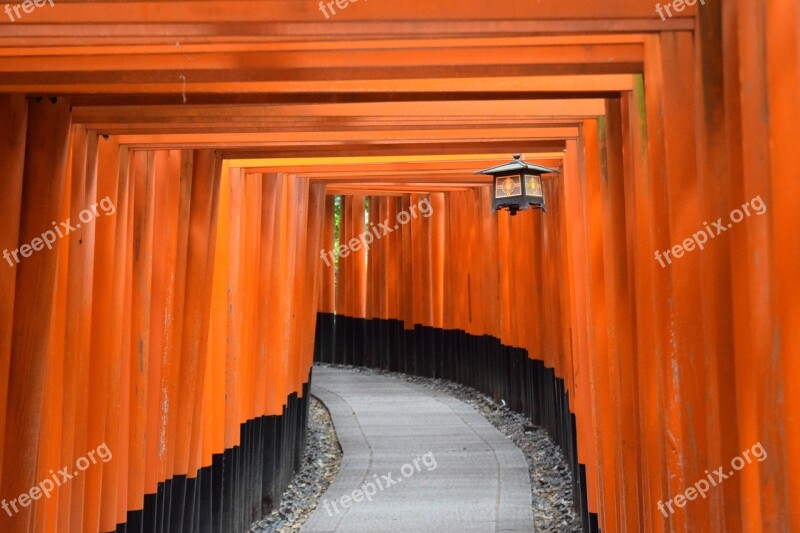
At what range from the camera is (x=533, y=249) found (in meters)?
11.4

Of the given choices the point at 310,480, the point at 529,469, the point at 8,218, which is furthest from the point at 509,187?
the point at 310,480

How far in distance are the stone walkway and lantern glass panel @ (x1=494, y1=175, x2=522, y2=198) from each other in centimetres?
278

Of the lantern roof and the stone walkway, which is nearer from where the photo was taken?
the lantern roof

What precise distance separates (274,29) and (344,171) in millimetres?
5536

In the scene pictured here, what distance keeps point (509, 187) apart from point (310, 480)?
473 centimetres

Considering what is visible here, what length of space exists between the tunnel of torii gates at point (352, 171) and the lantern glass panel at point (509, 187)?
1.62 ft

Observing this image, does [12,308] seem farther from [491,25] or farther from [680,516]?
[680,516]

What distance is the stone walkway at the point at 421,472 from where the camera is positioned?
841 centimetres

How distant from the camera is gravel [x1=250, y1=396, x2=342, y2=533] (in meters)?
9.09

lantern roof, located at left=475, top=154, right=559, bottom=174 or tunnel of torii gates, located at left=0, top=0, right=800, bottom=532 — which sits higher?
lantern roof, located at left=475, top=154, right=559, bottom=174

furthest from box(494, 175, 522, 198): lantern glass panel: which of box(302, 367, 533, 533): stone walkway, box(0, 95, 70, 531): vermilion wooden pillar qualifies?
box(0, 95, 70, 531): vermilion wooden pillar

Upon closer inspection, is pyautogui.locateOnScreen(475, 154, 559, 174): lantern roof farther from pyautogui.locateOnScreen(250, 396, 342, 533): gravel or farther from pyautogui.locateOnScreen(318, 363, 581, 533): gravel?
pyautogui.locateOnScreen(250, 396, 342, 533): gravel

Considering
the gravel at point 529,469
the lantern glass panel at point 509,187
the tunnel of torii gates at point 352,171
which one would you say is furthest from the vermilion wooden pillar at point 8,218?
the gravel at point 529,469

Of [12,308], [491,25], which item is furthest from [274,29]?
[12,308]
